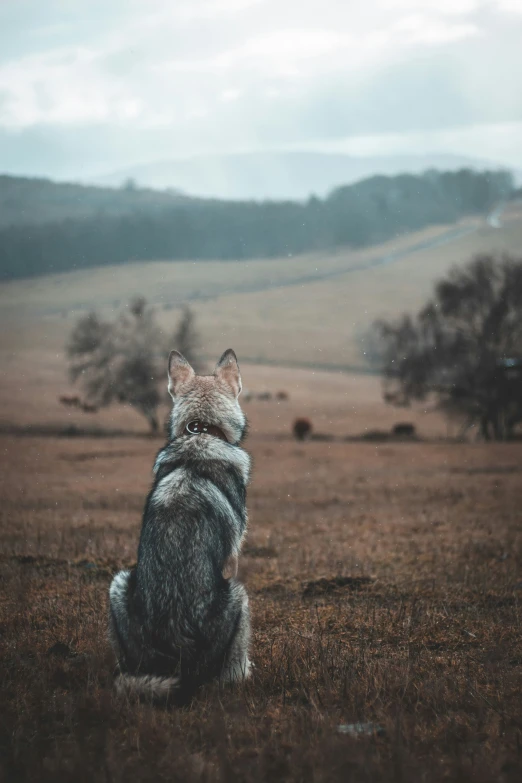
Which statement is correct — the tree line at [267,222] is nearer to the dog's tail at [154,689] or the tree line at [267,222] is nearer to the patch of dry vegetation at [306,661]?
the patch of dry vegetation at [306,661]

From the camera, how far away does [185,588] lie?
18.9ft

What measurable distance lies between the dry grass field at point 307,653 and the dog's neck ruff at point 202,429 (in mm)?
2164

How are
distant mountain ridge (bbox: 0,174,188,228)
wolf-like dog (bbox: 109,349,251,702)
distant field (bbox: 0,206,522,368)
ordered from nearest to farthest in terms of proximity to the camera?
wolf-like dog (bbox: 109,349,251,702), distant mountain ridge (bbox: 0,174,188,228), distant field (bbox: 0,206,522,368)

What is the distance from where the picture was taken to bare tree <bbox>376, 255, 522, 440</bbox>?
5594 cm

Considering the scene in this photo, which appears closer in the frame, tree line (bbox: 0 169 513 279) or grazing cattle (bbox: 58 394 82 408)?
grazing cattle (bbox: 58 394 82 408)

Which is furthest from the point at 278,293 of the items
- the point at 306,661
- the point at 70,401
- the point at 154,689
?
the point at 154,689

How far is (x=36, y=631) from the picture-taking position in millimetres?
7723

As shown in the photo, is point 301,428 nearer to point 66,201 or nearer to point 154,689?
point 66,201

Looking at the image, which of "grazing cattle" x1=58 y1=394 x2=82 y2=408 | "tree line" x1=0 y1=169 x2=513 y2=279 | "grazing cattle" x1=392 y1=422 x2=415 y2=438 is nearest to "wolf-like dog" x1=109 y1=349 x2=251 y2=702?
"tree line" x1=0 y1=169 x2=513 y2=279

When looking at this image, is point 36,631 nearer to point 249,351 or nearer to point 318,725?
point 318,725

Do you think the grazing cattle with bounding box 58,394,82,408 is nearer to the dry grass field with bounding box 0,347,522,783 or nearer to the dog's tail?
the dry grass field with bounding box 0,347,522,783

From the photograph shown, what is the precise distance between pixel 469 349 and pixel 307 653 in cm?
5335

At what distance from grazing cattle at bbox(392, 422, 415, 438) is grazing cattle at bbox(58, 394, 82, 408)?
27711 millimetres

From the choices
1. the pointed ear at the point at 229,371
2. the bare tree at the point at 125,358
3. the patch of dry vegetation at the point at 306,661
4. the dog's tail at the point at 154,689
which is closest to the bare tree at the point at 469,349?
the bare tree at the point at 125,358
